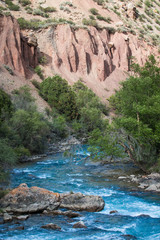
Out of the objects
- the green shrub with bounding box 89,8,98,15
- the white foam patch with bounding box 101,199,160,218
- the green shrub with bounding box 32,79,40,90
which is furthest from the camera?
the green shrub with bounding box 89,8,98,15

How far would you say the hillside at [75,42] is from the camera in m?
42.3

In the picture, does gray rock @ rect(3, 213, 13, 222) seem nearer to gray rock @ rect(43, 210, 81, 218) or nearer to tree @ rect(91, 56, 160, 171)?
gray rock @ rect(43, 210, 81, 218)

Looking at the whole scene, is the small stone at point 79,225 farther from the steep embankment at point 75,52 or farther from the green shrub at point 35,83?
the steep embankment at point 75,52

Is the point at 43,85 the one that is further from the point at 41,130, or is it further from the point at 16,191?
the point at 16,191

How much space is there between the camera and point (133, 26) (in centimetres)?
6638

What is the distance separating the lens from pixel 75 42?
51.0 meters

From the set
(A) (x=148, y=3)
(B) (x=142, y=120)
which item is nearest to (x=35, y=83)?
(B) (x=142, y=120)

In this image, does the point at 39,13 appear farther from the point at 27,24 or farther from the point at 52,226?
the point at 52,226

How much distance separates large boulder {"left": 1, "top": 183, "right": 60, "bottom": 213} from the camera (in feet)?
33.6

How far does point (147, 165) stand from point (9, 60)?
3007 centimetres

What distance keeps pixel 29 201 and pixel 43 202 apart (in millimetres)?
590

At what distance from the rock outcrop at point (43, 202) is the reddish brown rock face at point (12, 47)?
3128 centimetres

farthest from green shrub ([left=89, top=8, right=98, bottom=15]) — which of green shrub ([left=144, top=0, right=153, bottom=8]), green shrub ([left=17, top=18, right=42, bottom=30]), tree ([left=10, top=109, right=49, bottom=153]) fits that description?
tree ([left=10, top=109, right=49, bottom=153])

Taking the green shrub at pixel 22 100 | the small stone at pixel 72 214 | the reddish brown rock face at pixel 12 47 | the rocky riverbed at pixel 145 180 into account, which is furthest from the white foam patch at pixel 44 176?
the reddish brown rock face at pixel 12 47
